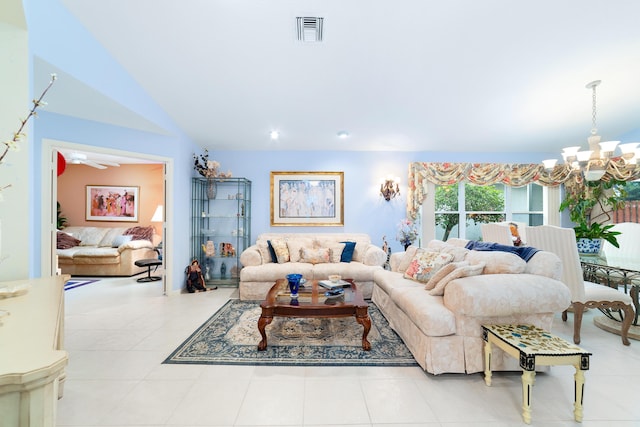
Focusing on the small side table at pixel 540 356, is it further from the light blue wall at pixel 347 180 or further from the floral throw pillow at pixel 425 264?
the light blue wall at pixel 347 180

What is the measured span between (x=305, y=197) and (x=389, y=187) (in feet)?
5.01

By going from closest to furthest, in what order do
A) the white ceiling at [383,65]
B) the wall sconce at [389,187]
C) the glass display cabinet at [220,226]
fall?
the white ceiling at [383,65], the glass display cabinet at [220,226], the wall sconce at [389,187]

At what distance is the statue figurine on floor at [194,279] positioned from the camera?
14.3 ft

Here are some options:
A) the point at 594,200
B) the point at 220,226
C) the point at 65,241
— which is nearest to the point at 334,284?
the point at 220,226

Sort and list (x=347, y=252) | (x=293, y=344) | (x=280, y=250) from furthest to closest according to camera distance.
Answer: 1. (x=347, y=252)
2. (x=280, y=250)
3. (x=293, y=344)

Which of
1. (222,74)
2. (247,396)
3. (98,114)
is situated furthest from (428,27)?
(98,114)

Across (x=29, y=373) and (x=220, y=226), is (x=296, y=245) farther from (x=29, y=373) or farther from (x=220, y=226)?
(x=29, y=373)

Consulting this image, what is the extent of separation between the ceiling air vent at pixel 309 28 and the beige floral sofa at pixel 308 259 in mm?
2852

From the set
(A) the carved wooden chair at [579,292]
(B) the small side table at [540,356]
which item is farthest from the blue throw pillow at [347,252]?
(B) the small side table at [540,356]

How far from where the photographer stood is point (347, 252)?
4.48 m

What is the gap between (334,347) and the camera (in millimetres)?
2547

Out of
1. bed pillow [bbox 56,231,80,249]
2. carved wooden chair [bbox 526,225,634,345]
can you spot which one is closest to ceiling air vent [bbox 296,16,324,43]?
carved wooden chair [bbox 526,225,634,345]

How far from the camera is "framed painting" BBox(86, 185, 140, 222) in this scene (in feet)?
21.1

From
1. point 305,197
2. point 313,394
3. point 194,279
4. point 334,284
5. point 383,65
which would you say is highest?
point 383,65
